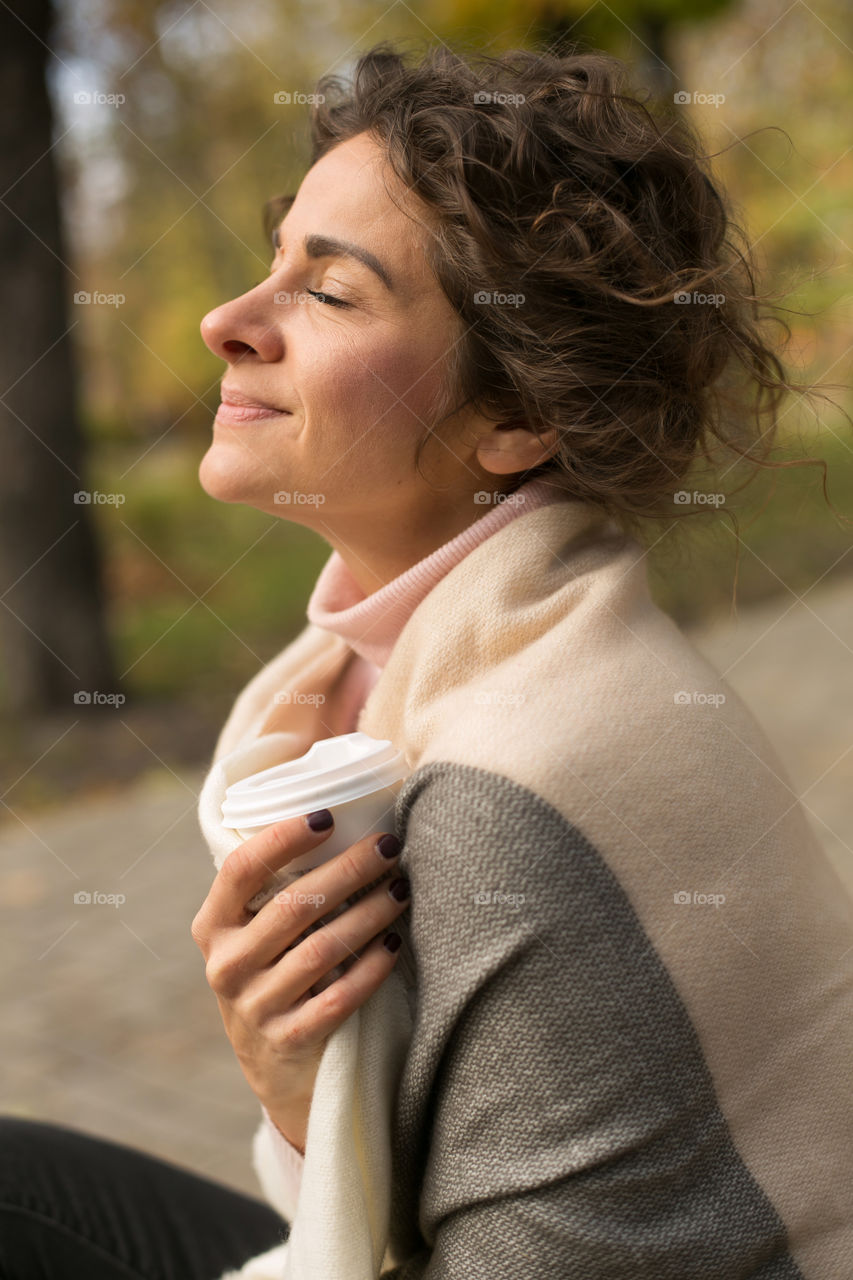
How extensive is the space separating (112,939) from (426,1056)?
351cm

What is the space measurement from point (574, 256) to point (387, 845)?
2.72ft

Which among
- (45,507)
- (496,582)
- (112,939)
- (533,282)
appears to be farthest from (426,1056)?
(45,507)

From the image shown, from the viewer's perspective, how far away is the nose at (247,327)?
1.64m

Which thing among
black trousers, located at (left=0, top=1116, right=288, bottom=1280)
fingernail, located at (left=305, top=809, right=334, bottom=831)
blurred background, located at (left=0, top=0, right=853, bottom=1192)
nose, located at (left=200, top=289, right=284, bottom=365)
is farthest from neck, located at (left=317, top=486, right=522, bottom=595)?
black trousers, located at (left=0, top=1116, right=288, bottom=1280)

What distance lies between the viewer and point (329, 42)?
38.5 feet

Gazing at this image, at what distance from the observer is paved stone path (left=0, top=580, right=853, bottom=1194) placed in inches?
138

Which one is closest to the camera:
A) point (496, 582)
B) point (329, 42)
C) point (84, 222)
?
point (496, 582)

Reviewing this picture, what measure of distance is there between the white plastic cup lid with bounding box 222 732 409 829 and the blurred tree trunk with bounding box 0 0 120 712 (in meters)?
5.14

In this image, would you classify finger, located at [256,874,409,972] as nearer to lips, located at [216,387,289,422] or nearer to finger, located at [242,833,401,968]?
finger, located at [242,833,401,968]

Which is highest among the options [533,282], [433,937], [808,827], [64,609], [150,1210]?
[533,282]

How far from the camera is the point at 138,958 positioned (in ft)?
14.3

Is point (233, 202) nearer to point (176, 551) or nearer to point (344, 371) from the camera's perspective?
point (176, 551)

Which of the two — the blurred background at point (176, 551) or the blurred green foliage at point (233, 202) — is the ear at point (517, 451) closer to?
the blurred background at point (176, 551)

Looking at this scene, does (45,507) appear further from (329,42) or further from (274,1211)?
(329,42)
